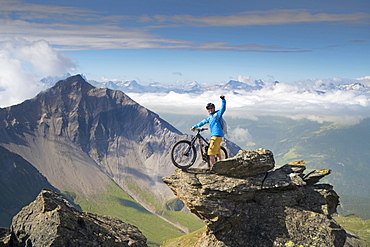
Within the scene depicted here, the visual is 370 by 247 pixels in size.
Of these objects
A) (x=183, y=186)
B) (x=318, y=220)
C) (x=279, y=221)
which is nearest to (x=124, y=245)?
(x=183, y=186)

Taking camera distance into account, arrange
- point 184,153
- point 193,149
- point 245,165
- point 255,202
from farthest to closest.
Result: point 184,153 → point 193,149 → point 255,202 → point 245,165

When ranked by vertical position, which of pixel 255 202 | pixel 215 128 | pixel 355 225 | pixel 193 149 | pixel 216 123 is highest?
pixel 216 123

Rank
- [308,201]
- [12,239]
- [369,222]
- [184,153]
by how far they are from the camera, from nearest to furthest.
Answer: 1. [12,239]
2. [308,201]
3. [184,153]
4. [369,222]

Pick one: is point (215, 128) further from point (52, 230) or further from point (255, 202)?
point (52, 230)

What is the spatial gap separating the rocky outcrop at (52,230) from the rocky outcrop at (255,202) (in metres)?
7.90

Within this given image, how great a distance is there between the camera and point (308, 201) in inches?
1072

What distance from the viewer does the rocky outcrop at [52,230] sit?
20438 mm

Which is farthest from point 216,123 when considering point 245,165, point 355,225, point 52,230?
point 355,225

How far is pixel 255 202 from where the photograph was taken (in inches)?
1081

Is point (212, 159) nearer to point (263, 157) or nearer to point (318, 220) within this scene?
point (263, 157)

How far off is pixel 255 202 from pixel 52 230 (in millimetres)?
17320

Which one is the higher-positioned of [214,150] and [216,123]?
[216,123]

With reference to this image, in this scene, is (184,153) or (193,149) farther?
(184,153)

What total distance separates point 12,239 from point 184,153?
17.3 m
